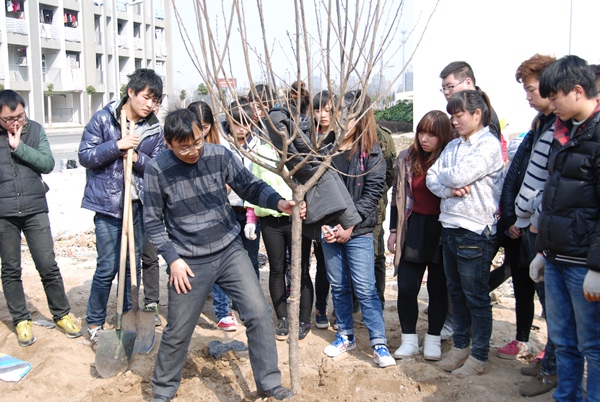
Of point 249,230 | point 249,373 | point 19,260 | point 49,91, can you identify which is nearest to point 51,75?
point 49,91

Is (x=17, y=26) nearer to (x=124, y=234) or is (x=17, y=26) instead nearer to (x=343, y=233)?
(x=124, y=234)

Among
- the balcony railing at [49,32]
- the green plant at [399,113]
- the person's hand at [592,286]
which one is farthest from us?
the balcony railing at [49,32]

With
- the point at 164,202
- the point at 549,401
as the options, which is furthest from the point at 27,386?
the point at 549,401

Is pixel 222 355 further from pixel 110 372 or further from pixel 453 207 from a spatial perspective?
pixel 453 207

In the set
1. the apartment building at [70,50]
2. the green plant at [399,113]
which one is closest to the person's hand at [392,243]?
the green plant at [399,113]

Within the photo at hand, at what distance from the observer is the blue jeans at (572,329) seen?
9.55ft

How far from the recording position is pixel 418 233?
4.12 m

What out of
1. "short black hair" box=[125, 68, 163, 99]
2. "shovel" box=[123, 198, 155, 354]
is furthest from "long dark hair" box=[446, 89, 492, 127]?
"shovel" box=[123, 198, 155, 354]

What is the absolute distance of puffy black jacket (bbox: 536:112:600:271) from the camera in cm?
280

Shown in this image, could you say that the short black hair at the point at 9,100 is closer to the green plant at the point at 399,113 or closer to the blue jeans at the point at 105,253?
the blue jeans at the point at 105,253

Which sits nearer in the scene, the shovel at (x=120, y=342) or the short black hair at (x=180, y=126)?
the short black hair at (x=180, y=126)

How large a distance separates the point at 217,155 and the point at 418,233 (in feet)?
5.01

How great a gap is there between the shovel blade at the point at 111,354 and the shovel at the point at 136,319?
32 cm

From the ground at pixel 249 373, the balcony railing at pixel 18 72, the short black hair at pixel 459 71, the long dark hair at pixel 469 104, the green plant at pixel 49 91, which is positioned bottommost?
the ground at pixel 249 373
